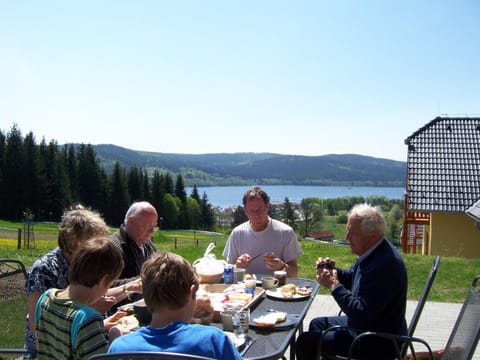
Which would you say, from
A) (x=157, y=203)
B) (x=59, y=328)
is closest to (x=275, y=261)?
(x=59, y=328)

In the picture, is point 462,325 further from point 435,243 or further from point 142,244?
point 435,243

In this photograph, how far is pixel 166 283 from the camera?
5.46 feet

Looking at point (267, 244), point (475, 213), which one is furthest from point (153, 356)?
point (475, 213)

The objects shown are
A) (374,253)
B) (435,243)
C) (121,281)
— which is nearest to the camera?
(374,253)

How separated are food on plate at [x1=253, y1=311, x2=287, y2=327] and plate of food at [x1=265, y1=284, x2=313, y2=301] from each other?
0.53 m

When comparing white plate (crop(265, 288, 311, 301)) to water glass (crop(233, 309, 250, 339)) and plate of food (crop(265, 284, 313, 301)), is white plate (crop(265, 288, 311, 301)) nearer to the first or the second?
A: plate of food (crop(265, 284, 313, 301))

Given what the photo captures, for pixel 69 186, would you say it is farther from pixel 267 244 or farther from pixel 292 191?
pixel 292 191

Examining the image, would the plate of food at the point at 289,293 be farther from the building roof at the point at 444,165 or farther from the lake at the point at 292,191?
the lake at the point at 292,191

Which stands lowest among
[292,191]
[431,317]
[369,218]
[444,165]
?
[292,191]

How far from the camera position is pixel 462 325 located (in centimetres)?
264

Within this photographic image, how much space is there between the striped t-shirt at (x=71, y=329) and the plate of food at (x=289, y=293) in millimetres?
1633

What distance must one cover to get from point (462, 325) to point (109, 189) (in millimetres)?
64927

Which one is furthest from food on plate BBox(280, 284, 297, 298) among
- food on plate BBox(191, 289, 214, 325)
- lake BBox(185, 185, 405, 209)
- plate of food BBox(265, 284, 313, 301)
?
lake BBox(185, 185, 405, 209)

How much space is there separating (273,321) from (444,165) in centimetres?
1882
